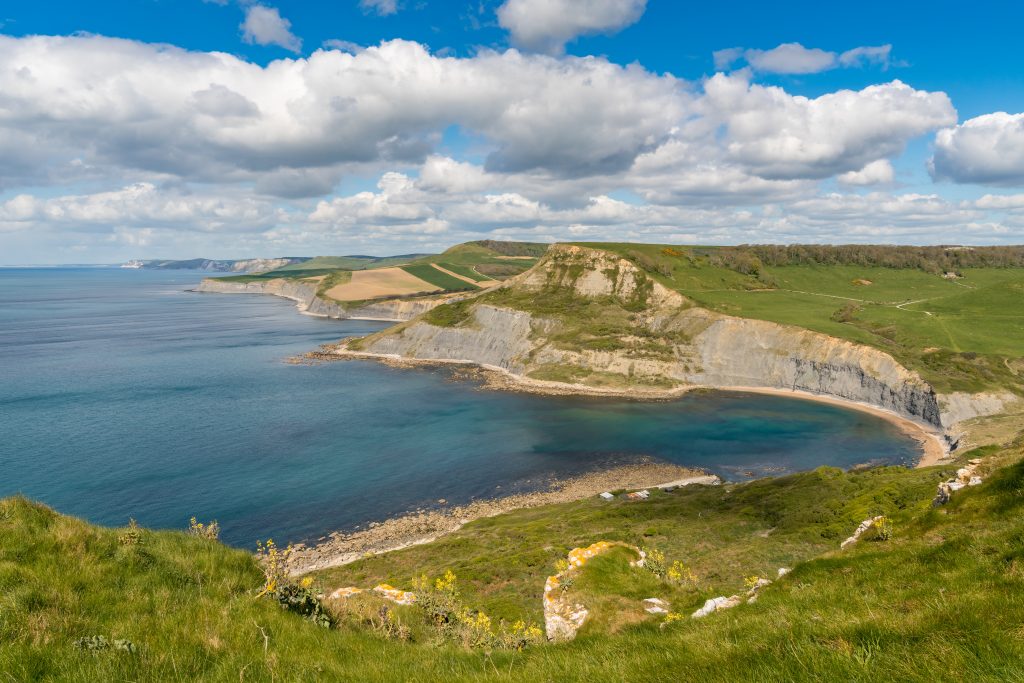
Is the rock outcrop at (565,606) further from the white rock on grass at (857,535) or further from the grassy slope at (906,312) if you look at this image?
the grassy slope at (906,312)

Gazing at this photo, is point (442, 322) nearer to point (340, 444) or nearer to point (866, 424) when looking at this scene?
point (340, 444)

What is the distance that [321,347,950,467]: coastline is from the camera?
87.2 metres

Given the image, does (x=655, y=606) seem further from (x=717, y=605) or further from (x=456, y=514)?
(x=456, y=514)

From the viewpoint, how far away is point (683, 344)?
134 metres

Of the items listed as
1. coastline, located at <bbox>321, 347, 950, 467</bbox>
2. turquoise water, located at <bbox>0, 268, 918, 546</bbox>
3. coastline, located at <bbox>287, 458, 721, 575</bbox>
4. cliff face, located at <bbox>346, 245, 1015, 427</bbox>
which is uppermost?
cliff face, located at <bbox>346, 245, 1015, 427</bbox>

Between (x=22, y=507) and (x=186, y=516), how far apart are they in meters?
56.6

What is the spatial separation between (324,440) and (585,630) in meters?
78.5

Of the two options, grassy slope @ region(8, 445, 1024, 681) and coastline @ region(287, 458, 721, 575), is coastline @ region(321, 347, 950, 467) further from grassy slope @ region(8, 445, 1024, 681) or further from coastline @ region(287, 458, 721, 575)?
grassy slope @ region(8, 445, 1024, 681)

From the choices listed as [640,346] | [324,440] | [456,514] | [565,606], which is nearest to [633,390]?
[640,346]

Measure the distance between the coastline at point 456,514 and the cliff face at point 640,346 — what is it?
52.2 metres

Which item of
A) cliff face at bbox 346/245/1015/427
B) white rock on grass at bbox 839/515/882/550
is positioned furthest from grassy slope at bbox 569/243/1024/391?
white rock on grass at bbox 839/515/882/550

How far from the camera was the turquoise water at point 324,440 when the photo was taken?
204 feet

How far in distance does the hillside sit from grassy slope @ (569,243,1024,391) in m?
0.48

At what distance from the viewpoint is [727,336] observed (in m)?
130
